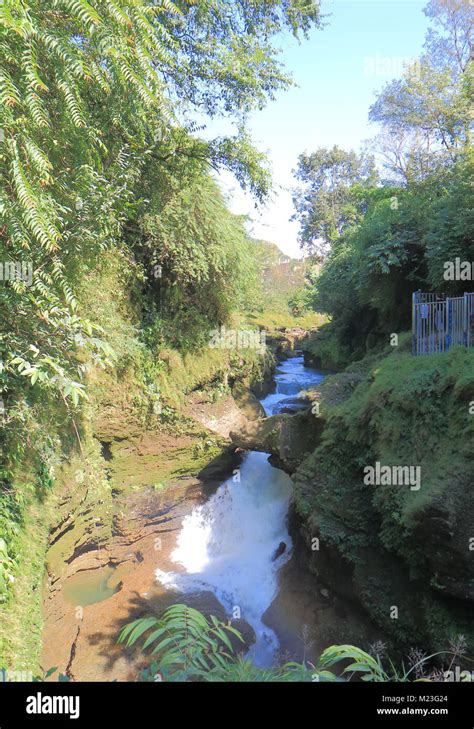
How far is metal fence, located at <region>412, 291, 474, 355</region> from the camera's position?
868 cm

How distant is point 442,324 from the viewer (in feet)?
30.7

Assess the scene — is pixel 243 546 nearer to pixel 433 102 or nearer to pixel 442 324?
pixel 442 324

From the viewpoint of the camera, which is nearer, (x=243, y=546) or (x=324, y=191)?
(x=243, y=546)

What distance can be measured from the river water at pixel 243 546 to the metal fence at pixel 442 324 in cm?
351

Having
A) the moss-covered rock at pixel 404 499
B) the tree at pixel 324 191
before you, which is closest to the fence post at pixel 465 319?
the moss-covered rock at pixel 404 499

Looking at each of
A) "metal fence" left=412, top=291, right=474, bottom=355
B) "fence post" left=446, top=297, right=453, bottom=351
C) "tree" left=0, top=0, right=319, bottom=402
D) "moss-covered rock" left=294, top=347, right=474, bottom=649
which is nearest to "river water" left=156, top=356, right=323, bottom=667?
"moss-covered rock" left=294, top=347, right=474, bottom=649

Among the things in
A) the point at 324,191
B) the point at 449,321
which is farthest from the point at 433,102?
the point at 324,191

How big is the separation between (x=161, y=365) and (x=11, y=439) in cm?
591

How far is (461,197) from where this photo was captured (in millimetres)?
10688

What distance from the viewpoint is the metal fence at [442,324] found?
28.5 ft

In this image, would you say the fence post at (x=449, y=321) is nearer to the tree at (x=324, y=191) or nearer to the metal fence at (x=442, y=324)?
the metal fence at (x=442, y=324)

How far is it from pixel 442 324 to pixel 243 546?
7825 millimetres
